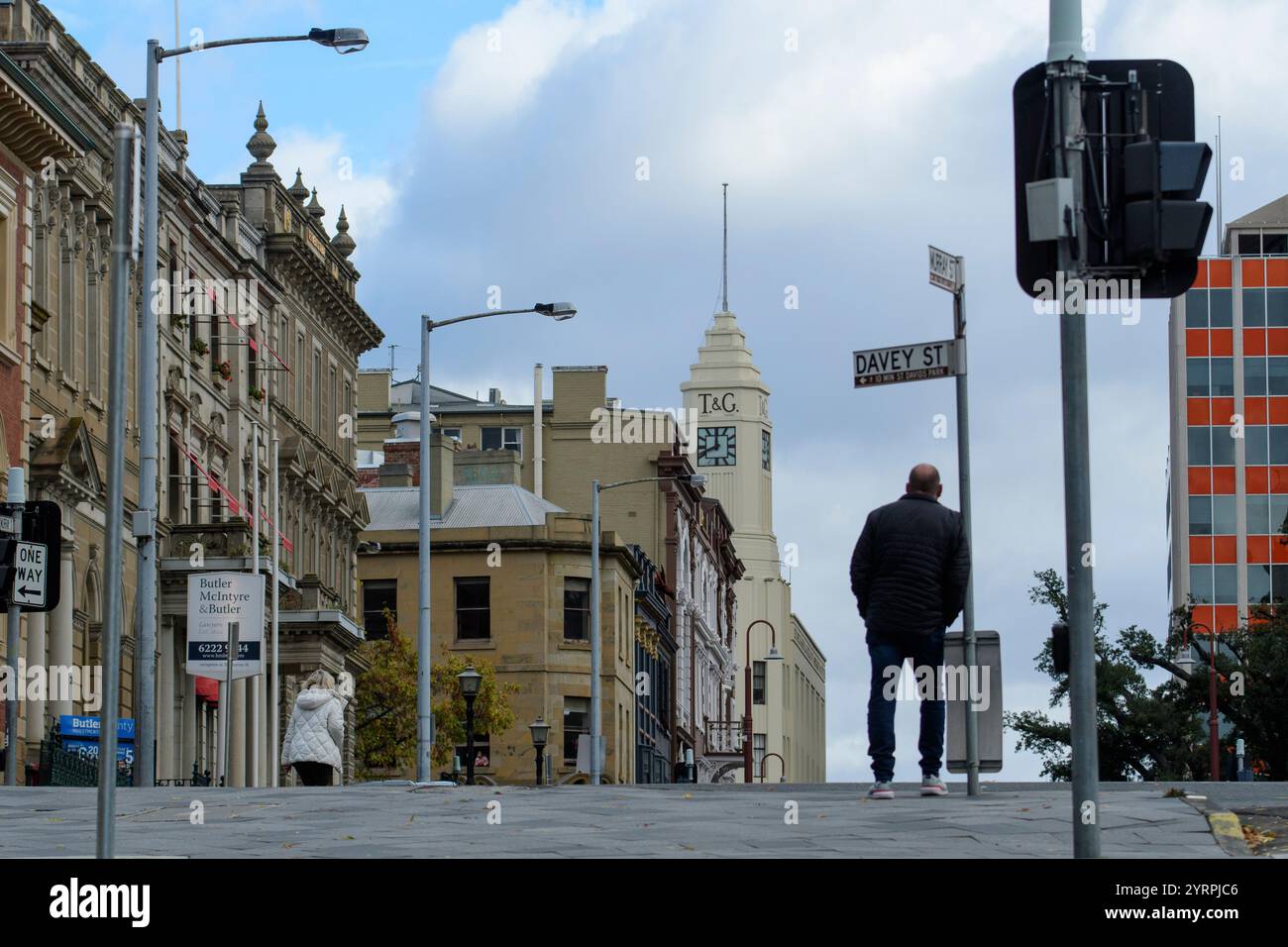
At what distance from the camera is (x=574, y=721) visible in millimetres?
80500

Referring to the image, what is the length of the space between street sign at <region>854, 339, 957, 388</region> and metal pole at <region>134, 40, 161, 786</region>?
12.3 m

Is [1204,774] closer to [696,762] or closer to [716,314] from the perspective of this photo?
[696,762]

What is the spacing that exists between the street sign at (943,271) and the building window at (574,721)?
2429 inches

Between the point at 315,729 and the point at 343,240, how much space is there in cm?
4826

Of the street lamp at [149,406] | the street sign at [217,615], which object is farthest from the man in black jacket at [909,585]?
the street sign at [217,615]

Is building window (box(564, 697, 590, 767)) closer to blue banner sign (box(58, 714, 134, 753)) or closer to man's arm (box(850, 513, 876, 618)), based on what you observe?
blue banner sign (box(58, 714, 134, 753))

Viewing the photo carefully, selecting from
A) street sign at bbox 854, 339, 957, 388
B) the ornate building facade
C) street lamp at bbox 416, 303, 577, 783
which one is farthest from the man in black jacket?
street lamp at bbox 416, 303, 577, 783

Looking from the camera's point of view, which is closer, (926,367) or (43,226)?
(926,367)

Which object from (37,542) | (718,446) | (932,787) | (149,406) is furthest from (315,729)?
(718,446)

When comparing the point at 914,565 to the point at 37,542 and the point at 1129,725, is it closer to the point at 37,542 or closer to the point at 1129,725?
the point at 37,542

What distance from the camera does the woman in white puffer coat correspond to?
28.3 meters
